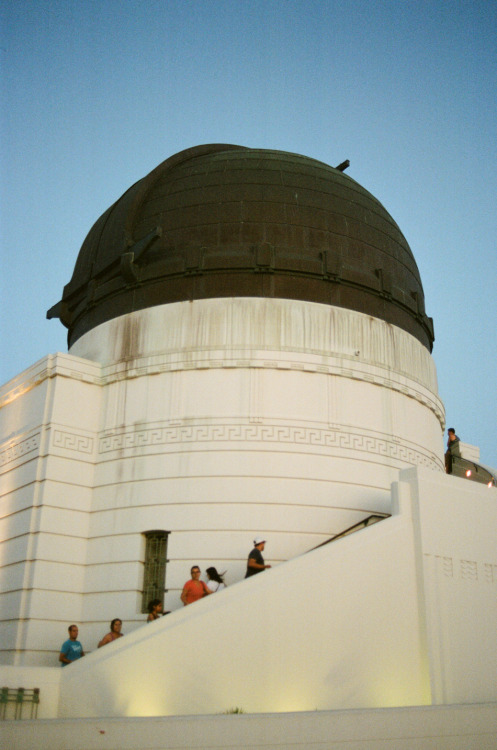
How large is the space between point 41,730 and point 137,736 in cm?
106

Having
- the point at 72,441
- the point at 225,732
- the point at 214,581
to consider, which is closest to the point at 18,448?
the point at 72,441

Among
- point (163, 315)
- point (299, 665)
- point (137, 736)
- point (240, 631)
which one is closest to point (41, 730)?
point (137, 736)

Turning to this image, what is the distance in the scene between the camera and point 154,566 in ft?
42.1

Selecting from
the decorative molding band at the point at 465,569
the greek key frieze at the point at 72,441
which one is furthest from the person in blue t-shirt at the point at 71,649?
the decorative molding band at the point at 465,569

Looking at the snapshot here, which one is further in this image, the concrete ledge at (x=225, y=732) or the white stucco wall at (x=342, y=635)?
the white stucco wall at (x=342, y=635)

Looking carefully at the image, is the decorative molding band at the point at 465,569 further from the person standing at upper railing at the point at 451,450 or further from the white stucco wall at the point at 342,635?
the person standing at upper railing at the point at 451,450

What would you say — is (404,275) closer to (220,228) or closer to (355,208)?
(355,208)

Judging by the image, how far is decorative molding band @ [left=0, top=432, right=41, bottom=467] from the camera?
1384 cm

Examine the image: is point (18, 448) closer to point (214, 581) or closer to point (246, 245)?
point (214, 581)

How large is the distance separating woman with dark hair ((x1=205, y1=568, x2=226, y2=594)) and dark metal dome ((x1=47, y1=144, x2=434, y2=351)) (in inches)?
210

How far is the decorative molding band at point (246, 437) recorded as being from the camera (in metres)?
13.3

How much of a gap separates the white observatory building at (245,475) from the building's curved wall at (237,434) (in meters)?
0.04

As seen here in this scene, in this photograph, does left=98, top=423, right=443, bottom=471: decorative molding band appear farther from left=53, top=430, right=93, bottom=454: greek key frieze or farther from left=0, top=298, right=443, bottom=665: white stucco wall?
left=53, top=430, right=93, bottom=454: greek key frieze

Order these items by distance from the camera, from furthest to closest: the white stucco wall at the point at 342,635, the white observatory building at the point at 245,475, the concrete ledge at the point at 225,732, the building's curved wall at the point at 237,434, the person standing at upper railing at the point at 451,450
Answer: the person standing at upper railing at the point at 451,450, the building's curved wall at the point at 237,434, the white observatory building at the point at 245,475, the white stucco wall at the point at 342,635, the concrete ledge at the point at 225,732
